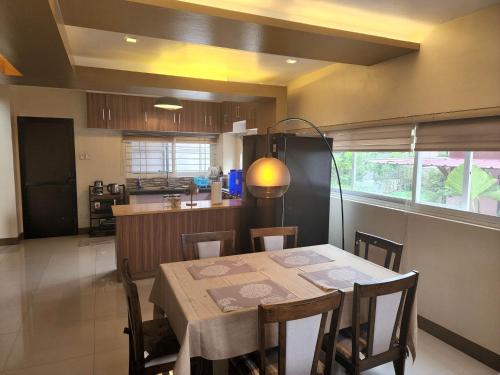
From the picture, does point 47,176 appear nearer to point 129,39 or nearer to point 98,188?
point 98,188

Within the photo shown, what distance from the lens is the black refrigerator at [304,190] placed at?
3633 millimetres

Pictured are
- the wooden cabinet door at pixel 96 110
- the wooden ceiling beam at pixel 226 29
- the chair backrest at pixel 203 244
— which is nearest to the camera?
the wooden ceiling beam at pixel 226 29

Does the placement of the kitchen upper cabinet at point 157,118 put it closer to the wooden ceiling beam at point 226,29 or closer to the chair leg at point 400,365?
the wooden ceiling beam at point 226,29

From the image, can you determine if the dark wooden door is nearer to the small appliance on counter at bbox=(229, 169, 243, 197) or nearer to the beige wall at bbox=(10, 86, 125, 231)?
the beige wall at bbox=(10, 86, 125, 231)

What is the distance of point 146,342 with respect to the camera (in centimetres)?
195

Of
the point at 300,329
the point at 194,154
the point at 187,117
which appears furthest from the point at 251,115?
the point at 300,329

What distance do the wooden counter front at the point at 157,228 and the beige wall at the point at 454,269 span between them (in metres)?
2.04

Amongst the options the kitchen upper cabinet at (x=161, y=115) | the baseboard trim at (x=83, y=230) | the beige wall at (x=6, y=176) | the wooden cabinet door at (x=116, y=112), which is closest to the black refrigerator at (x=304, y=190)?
the kitchen upper cabinet at (x=161, y=115)

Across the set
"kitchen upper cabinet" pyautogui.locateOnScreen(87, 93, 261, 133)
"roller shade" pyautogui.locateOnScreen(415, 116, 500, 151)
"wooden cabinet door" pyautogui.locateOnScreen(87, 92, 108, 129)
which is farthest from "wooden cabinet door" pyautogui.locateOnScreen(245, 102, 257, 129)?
"roller shade" pyautogui.locateOnScreen(415, 116, 500, 151)

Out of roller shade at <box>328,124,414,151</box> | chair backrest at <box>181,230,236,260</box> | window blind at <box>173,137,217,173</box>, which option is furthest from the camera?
window blind at <box>173,137,217,173</box>

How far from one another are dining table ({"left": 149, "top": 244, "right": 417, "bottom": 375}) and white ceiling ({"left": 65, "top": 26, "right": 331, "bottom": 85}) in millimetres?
2115

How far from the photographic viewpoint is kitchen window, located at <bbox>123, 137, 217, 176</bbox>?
638 cm

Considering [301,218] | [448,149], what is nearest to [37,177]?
[301,218]

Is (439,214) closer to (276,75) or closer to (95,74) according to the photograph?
(276,75)
